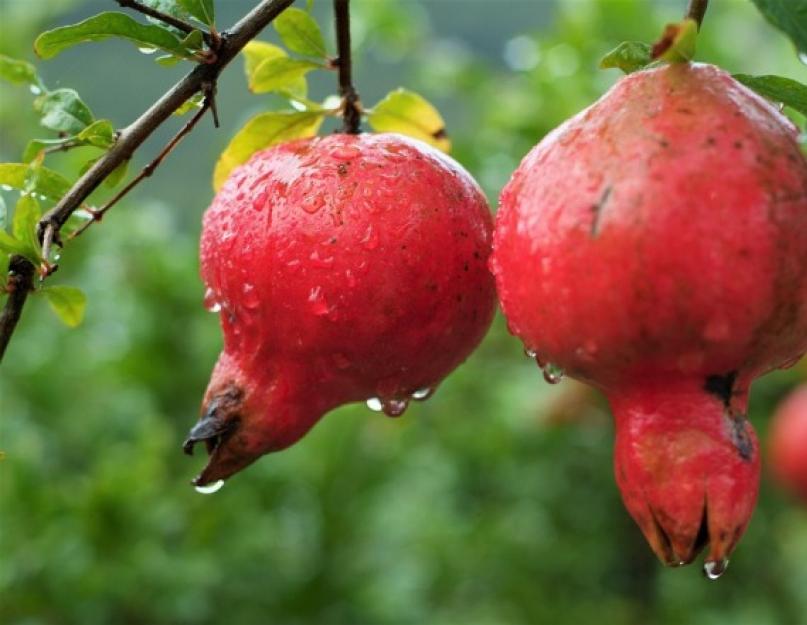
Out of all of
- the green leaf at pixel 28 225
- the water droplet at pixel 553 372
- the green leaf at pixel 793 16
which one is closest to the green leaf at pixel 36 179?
the green leaf at pixel 28 225

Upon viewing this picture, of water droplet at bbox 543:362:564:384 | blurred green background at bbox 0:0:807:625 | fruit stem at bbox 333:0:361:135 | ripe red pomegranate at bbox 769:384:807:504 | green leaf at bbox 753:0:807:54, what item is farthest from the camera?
ripe red pomegranate at bbox 769:384:807:504

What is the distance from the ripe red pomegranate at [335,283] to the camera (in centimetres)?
75

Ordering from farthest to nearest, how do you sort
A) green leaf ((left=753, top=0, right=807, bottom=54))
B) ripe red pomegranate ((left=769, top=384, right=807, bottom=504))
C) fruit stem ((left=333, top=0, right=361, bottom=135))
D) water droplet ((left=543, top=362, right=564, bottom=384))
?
ripe red pomegranate ((left=769, top=384, right=807, bottom=504))
fruit stem ((left=333, top=0, right=361, bottom=135))
water droplet ((left=543, top=362, right=564, bottom=384))
green leaf ((left=753, top=0, right=807, bottom=54))

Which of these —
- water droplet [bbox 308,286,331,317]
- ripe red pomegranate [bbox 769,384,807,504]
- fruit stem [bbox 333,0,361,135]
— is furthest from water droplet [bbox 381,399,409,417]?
ripe red pomegranate [bbox 769,384,807,504]

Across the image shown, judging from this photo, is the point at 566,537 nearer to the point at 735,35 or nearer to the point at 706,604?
the point at 706,604

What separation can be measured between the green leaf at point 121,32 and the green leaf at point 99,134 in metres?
0.06

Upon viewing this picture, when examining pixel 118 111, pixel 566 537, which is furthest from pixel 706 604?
pixel 118 111

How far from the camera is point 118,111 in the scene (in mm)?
5832

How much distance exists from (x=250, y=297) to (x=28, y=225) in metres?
0.16

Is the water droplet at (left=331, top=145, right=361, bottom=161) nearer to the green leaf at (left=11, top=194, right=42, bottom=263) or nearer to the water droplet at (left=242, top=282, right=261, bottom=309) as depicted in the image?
the water droplet at (left=242, top=282, right=261, bottom=309)

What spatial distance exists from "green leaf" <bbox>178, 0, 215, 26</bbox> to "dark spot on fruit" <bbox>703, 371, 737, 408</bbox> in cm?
40

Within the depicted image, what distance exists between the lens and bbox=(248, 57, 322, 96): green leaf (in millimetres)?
915

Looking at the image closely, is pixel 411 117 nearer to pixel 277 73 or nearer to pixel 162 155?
pixel 277 73

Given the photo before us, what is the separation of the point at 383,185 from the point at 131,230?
1823 millimetres
